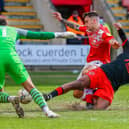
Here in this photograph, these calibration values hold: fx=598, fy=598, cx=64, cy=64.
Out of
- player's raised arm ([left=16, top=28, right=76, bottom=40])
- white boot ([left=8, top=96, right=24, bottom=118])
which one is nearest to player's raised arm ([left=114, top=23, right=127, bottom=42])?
player's raised arm ([left=16, top=28, right=76, bottom=40])

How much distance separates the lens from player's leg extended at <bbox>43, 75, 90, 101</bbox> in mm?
10962

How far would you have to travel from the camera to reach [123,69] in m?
11.4

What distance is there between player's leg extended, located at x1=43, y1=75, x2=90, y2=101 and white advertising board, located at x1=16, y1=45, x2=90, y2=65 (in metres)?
12.0

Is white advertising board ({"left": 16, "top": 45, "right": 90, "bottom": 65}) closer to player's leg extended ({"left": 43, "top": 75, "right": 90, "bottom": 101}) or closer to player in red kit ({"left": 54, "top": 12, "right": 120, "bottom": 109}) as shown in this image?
player in red kit ({"left": 54, "top": 12, "right": 120, "bottom": 109})

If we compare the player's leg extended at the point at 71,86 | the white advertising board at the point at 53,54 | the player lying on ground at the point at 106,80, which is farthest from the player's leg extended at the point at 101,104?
the white advertising board at the point at 53,54

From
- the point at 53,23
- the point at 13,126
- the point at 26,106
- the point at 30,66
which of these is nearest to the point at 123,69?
the point at 26,106

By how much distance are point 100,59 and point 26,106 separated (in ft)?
6.20

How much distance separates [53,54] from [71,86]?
12390 mm

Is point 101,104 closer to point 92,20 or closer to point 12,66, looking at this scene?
point 92,20

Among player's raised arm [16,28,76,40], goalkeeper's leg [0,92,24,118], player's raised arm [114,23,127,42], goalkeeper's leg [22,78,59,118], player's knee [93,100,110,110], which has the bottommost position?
player's knee [93,100,110,110]

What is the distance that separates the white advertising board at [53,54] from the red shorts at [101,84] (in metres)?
12.0

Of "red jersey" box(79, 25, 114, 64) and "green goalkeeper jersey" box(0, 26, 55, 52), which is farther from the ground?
"green goalkeeper jersey" box(0, 26, 55, 52)

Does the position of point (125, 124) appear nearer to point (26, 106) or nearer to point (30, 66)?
point (26, 106)

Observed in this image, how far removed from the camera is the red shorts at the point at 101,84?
11359mm
